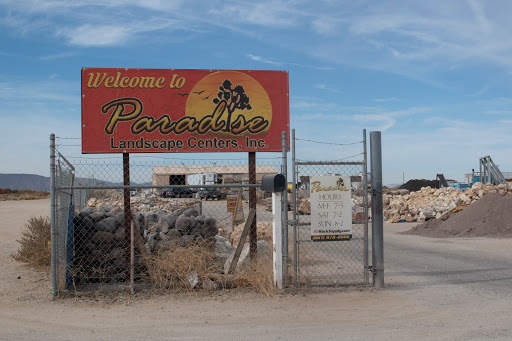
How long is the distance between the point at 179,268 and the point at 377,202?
11.8ft

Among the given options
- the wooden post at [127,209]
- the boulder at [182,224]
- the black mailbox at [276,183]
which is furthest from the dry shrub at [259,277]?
the wooden post at [127,209]

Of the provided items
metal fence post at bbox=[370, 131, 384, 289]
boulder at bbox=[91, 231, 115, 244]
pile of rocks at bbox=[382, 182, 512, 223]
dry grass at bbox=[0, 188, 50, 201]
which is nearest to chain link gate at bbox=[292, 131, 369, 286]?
metal fence post at bbox=[370, 131, 384, 289]

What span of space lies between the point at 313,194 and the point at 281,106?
2224mm

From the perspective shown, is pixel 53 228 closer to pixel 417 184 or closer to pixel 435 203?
pixel 435 203

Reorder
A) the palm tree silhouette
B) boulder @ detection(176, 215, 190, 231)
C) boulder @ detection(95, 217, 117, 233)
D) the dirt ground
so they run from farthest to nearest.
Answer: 1. boulder @ detection(176, 215, 190, 231)
2. the palm tree silhouette
3. boulder @ detection(95, 217, 117, 233)
4. the dirt ground

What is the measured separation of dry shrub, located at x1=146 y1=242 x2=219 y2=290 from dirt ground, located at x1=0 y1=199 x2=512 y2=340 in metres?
0.37

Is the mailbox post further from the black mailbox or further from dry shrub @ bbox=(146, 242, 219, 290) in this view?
dry shrub @ bbox=(146, 242, 219, 290)

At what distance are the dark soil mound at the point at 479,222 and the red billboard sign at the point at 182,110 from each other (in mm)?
12672

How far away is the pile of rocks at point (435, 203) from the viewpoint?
24875mm

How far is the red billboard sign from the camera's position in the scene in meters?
8.84

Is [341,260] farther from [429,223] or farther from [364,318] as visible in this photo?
[429,223]

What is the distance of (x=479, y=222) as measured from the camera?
19.6 meters

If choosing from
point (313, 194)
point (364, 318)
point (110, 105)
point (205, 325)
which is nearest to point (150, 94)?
point (110, 105)

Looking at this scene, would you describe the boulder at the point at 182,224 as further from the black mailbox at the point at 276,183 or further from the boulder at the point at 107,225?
the black mailbox at the point at 276,183
